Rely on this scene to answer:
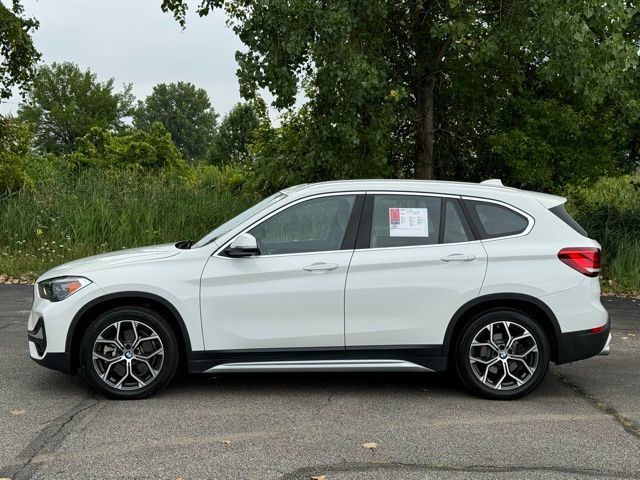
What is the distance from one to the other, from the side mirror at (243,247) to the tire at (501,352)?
173 cm

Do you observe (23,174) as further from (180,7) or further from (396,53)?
(396,53)

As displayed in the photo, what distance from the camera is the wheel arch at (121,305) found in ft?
19.8

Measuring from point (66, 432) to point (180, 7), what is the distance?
36.6 feet

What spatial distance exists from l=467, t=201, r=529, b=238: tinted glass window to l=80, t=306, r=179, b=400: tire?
8.31ft

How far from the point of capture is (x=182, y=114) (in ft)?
393

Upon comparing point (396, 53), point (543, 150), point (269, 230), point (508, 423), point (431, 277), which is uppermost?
point (396, 53)

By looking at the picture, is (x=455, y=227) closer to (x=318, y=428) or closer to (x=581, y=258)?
(x=581, y=258)

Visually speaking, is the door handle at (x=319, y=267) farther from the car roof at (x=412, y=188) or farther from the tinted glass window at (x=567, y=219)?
the tinted glass window at (x=567, y=219)

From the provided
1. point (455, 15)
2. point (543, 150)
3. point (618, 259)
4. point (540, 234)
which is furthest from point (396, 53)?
point (540, 234)

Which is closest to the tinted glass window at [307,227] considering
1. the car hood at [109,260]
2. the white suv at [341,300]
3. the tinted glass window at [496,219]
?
the white suv at [341,300]

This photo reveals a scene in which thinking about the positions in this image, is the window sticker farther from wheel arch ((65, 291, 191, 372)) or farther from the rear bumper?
wheel arch ((65, 291, 191, 372))

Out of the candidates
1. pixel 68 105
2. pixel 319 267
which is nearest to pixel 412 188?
pixel 319 267

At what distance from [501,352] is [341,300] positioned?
1299 mm

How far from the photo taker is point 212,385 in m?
6.68
